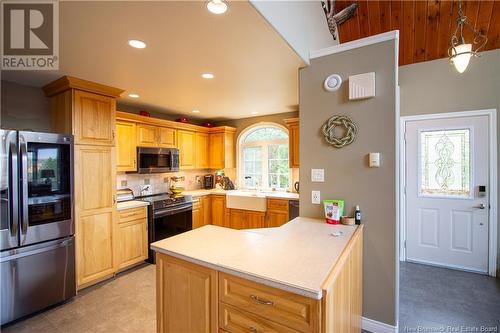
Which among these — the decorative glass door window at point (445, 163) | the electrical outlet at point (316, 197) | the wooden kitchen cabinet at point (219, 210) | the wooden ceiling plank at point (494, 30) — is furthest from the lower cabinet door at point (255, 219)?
the wooden ceiling plank at point (494, 30)

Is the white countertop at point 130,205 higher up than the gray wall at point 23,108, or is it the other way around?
the gray wall at point 23,108

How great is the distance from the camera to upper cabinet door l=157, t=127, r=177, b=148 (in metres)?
Result: 4.12

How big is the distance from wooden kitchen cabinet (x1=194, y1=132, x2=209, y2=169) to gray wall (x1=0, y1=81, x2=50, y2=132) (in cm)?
242

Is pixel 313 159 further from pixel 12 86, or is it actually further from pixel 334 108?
pixel 12 86

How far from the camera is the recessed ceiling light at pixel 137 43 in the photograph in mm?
1876

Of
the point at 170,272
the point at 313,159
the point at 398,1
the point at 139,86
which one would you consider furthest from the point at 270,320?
the point at 398,1

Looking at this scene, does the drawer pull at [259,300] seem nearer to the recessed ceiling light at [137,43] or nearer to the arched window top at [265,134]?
the recessed ceiling light at [137,43]

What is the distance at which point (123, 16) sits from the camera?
5.13ft

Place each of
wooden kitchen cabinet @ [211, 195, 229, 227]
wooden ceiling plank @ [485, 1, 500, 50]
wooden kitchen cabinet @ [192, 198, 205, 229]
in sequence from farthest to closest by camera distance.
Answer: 1. wooden kitchen cabinet @ [211, 195, 229, 227]
2. wooden kitchen cabinet @ [192, 198, 205, 229]
3. wooden ceiling plank @ [485, 1, 500, 50]

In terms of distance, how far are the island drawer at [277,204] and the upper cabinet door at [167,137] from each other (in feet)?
6.65

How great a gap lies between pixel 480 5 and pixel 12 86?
5.46m

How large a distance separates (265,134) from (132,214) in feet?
9.78

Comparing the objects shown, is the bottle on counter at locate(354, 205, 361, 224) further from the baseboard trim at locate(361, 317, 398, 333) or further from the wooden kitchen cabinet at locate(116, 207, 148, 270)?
the wooden kitchen cabinet at locate(116, 207, 148, 270)

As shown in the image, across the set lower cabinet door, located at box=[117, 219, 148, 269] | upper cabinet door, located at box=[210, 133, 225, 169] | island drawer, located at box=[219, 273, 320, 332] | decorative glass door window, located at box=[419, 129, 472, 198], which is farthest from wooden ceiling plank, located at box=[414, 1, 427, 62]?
lower cabinet door, located at box=[117, 219, 148, 269]
